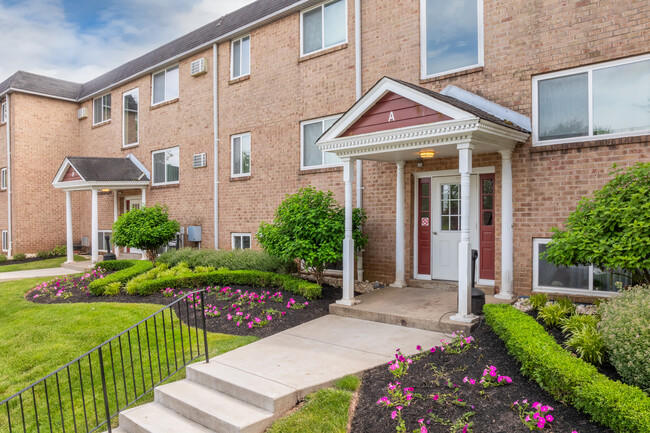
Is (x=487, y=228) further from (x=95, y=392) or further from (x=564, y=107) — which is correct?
(x=95, y=392)

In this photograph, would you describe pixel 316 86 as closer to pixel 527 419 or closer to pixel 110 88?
pixel 527 419

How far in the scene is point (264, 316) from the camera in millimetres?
7512

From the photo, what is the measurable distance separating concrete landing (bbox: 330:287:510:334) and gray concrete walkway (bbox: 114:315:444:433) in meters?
0.19

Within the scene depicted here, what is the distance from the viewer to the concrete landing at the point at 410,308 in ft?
21.4

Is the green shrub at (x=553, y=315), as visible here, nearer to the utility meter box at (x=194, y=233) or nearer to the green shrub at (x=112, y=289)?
the green shrub at (x=112, y=289)

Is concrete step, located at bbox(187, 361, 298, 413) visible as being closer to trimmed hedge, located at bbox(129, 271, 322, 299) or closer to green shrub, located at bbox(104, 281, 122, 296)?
trimmed hedge, located at bbox(129, 271, 322, 299)

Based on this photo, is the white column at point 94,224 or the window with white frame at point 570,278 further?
the white column at point 94,224

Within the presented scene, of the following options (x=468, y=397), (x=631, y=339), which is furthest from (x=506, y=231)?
(x=468, y=397)

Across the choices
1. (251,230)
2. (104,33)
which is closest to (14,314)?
(251,230)

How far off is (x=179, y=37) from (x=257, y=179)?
22.3ft

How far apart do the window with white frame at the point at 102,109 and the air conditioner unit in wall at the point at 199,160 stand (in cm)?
655

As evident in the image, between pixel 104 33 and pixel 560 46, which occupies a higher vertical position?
pixel 104 33

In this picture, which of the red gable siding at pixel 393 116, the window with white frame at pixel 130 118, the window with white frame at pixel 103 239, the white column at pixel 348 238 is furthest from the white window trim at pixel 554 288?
the window with white frame at pixel 103 239

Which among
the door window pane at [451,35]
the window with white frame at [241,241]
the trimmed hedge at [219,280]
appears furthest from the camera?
the window with white frame at [241,241]
